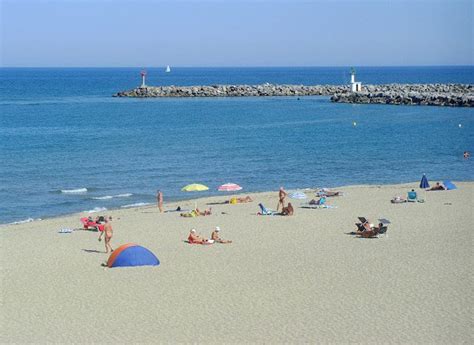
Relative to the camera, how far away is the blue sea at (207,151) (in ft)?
112

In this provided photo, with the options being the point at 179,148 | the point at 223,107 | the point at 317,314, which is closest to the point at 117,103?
the point at 223,107

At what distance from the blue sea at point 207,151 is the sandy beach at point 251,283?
289 inches

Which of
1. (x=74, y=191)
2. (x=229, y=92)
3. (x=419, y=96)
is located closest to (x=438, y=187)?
(x=74, y=191)

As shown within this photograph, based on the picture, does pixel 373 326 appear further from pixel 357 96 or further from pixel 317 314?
pixel 357 96

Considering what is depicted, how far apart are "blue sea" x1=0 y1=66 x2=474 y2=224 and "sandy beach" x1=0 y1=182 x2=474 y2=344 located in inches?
289

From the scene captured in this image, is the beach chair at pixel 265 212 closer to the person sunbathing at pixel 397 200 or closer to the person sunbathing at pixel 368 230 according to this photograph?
the person sunbathing at pixel 368 230

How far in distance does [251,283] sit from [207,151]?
29596mm

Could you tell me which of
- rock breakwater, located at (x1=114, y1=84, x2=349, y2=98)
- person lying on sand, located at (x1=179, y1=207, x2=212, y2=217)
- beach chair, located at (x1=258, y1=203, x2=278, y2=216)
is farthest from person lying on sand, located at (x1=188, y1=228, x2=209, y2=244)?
rock breakwater, located at (x1=114, y1=84, x2=349, y2=98)

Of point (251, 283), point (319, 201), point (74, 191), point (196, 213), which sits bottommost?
point (74, 191)

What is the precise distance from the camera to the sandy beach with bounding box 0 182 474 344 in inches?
566

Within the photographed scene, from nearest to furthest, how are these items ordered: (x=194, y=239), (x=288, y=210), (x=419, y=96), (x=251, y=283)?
(x=251, y=283)
(x=194, y=239)
(x=288, y=210)
(x=419, y=96)

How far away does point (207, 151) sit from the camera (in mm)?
46844

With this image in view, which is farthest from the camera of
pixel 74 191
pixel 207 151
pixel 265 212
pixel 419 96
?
pixel 419 96

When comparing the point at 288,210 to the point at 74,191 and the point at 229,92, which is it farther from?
the point at 229,92
